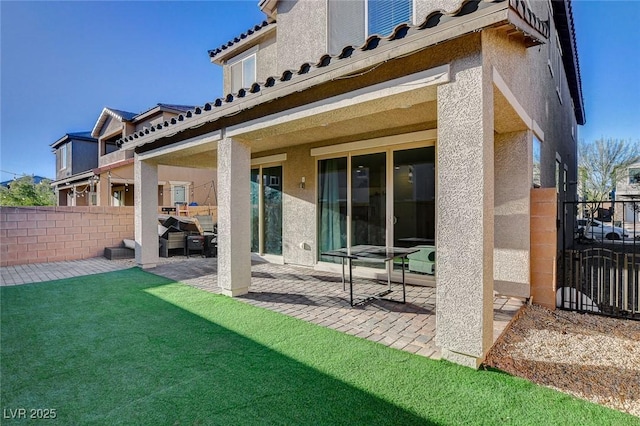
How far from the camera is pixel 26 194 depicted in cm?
2788

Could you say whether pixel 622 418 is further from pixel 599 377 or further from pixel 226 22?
pixel 226 22

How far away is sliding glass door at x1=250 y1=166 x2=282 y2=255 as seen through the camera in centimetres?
1159

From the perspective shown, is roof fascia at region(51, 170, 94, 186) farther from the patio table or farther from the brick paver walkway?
the patio table

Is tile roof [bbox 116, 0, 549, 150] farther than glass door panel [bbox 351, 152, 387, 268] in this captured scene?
No

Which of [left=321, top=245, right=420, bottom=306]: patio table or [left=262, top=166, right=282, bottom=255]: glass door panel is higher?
[left=262, top=166, right=282, bottom=255]: glass door panel

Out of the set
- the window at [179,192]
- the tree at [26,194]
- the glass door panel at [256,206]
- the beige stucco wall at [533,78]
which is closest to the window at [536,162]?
the beige stucco wall at [533,78]

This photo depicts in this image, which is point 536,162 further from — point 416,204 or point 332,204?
point 332,204

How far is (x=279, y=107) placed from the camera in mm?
6562

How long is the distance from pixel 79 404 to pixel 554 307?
8.20 metres

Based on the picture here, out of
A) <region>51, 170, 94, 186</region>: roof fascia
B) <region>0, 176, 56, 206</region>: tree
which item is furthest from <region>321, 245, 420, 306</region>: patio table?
<region>0, 176, 56, 206</region>: tree

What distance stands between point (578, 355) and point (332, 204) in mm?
6765

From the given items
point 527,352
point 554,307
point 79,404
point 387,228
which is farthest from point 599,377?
point 79,404

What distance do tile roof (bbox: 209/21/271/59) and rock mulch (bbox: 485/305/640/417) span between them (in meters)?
11.6

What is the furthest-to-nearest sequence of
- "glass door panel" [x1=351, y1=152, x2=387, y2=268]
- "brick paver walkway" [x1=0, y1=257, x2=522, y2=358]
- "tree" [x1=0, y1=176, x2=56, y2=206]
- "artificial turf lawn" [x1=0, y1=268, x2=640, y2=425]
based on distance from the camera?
"tree" [x1=0, y1=176, x2=56, y2=206], "glass door panel" [x1=351, y1=152, x2=387, y2=268], "brick paver walkway" [x1=0, y1=257, x2=522, y2=358], "artificial turf lawn" [x1=0, y1=268, x2=640, y2=425]
